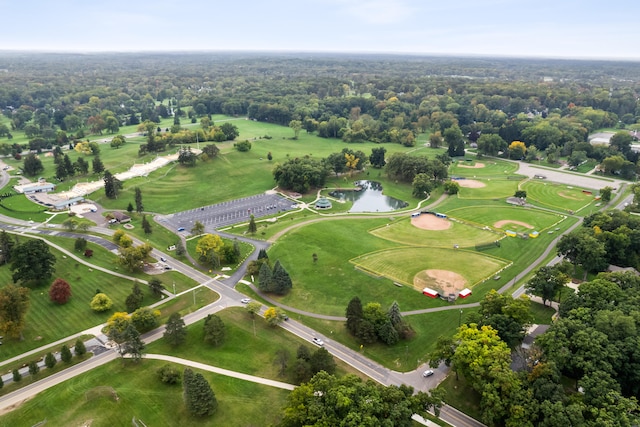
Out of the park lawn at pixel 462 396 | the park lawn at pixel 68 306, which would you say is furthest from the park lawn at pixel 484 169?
the park lawn at pixel 68 306

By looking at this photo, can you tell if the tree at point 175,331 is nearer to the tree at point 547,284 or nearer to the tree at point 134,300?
the tree at point 134,300

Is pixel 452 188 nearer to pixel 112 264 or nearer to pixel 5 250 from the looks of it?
A: pixel 112 264

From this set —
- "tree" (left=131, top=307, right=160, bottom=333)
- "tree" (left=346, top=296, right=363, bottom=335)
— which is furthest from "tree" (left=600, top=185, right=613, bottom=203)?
"tree" (left=131, top=307, right=160, bottom=333)

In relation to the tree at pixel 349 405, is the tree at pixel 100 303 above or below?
below

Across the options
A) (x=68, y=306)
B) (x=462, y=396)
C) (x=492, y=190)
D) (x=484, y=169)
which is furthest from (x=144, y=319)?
(x=484, y=169)

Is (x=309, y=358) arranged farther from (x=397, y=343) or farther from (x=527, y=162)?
(x=527, y=162)

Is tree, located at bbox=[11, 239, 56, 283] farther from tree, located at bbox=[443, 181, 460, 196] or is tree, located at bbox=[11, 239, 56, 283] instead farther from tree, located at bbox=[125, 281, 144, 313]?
tree, located at bbox=[443, 181, 460, 196]
